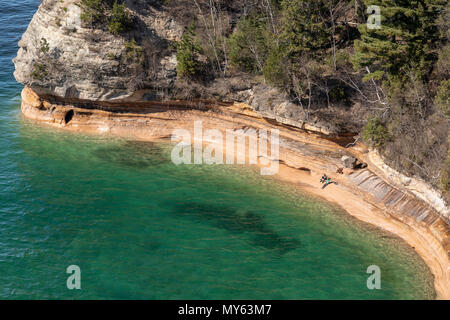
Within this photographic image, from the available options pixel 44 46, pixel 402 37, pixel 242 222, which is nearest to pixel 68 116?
pixel 44 46

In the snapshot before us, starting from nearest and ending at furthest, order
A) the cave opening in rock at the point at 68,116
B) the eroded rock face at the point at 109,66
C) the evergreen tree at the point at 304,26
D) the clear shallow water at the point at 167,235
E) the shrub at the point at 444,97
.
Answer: the clear shallow water at the point at 167,235 < the shrub at the point at 444,97 < the evergreen tree at the point at 304,26 < the eroded rock face at the point at 109,66 < the cave opening in rock at the point at 68,116

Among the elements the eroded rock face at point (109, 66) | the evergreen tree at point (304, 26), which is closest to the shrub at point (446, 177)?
the evergreen tree at point (304, 26)

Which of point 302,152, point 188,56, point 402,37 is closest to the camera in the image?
point 402,37

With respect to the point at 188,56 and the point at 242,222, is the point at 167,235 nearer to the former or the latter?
the point at 242,222

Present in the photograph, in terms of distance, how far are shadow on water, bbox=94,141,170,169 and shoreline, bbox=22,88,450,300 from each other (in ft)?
5.39

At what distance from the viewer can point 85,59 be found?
48938 millimetres

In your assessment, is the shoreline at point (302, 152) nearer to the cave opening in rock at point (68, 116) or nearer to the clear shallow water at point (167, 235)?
the cave opening in rock at point (68, 116)

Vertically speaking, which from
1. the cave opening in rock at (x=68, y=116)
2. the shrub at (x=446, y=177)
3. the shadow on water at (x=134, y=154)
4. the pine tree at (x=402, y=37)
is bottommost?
the shadow on water at (x=134, y=154)

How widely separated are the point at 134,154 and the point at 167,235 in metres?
13.6

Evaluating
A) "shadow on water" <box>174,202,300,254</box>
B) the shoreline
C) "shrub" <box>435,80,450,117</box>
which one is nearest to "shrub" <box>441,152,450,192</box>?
the shoreline

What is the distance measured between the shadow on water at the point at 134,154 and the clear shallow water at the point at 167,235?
4.6 inches

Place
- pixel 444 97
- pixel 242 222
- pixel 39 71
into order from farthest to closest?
pixel 39 71 → pixel 242 222 → pixel 444 97

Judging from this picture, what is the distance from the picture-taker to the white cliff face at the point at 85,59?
48.8m
